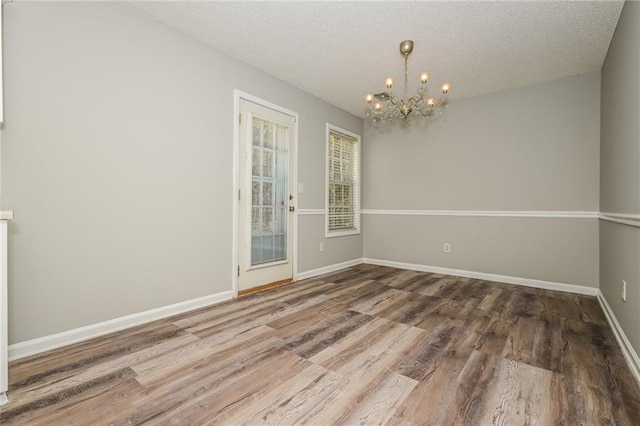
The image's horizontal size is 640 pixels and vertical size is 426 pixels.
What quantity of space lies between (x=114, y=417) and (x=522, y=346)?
234 centimetres

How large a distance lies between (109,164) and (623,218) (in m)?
3.65

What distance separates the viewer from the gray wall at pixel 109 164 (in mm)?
1755

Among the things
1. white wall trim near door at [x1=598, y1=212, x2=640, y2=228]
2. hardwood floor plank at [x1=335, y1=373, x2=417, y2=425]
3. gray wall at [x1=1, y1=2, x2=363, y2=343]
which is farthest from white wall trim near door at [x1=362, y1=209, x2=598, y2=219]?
hardwood floor plank at [x1=335, y1=373, x2=417, y2=425]

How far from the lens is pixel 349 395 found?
4.59 ft

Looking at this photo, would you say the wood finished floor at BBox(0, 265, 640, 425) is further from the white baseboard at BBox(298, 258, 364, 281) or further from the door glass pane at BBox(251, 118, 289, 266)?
the white baseboard at BBox(298, 258, 364, 281)

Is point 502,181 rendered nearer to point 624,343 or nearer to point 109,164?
point 624,343

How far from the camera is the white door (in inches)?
118

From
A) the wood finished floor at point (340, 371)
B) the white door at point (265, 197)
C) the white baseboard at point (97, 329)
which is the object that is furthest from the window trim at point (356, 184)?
the white baseboard at point (97, 329)

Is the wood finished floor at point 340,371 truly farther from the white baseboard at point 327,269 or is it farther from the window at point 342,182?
the window at point 342,182

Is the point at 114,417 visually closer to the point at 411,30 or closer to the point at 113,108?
the point at 113,108

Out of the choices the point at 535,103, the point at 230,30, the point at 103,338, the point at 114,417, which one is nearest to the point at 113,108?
the point at 230,30

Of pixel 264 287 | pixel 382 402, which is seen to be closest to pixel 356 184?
pixel 264 287

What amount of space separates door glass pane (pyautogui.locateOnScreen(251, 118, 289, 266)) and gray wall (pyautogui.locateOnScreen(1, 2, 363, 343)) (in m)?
0.35

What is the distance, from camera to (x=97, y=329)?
2.02 metres
